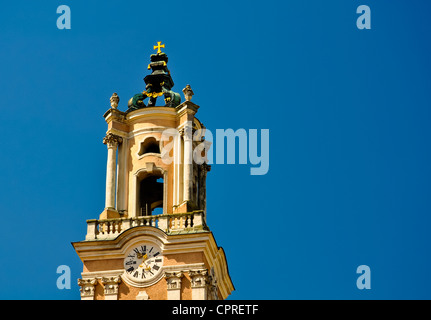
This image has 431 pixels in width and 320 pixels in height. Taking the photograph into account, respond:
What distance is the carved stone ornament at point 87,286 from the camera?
51.3 meters

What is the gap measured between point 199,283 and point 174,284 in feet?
3.06

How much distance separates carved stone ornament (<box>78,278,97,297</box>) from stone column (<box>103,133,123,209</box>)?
3.47m

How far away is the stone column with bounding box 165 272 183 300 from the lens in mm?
50625

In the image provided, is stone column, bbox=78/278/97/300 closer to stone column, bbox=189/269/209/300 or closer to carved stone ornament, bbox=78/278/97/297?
carved stone ornament, bbox=78/278/97/297

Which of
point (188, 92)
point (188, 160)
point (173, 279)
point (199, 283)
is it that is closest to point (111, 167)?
point (188, 160)

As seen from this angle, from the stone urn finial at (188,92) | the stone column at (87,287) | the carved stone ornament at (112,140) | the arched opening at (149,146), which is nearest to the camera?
the stone column at (87,287)

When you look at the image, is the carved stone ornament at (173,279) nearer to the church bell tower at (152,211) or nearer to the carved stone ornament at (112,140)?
the church bell tower at (152,211)

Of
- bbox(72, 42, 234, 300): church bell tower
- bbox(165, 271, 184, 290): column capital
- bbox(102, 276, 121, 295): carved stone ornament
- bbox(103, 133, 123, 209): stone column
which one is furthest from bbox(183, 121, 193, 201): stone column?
bbox(102, 276, 121, 295): carved stone ornament

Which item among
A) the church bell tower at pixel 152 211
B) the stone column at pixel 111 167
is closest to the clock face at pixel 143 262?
the church bell tower at pixel 152 211

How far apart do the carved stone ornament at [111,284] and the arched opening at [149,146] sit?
19.9ft
